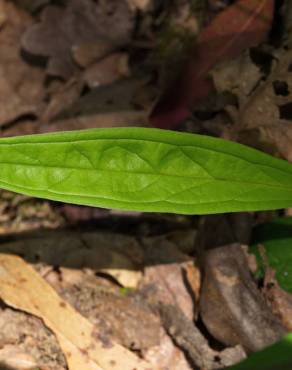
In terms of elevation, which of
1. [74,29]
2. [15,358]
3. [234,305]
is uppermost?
[74,29]

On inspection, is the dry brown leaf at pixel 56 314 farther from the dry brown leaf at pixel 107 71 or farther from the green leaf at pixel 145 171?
the dry brown leaf at pixel 107 71

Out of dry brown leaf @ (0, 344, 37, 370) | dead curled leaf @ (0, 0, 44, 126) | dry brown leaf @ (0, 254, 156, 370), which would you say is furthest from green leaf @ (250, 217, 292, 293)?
dead curled leaf @ (0, 0, 44, 126)

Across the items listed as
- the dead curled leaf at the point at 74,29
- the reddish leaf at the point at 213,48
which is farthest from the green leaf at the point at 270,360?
the dead curled leaf at the point at 74,29

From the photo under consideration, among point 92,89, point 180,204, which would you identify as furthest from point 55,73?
point 180,204

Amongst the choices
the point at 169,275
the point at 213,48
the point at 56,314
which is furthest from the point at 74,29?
the point at 56,314

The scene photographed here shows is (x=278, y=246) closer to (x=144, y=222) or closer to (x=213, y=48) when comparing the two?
(x=144, y=222)

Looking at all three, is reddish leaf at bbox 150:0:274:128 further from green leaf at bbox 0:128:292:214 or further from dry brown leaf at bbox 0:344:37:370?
dry brown leaf at bbox 0:344:37:370
